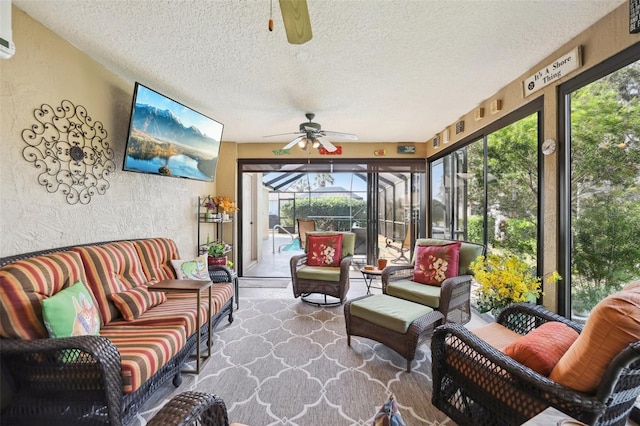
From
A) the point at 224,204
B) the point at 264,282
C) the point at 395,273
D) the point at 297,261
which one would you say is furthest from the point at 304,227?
the point at 395,273

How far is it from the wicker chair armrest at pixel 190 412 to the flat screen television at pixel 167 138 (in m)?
2.21

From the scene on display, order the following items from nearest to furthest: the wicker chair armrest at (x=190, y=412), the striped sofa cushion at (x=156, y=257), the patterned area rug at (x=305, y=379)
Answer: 1. the wicker chair armrest at (x=190, y=412)
2. the patterned area rug at (x=305, y=379)
3. the striped sofa cushion at (x=156, y=257)

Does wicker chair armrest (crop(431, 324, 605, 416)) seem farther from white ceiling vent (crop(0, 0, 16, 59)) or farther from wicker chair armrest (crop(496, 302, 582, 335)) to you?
white ceiling vent (crop(0, 0, 16, 59))

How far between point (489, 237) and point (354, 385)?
7.72ft

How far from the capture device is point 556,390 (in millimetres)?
1006

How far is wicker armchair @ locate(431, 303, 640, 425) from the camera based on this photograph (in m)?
0.94

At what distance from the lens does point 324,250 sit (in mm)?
3643

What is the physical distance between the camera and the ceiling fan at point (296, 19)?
1029 mm

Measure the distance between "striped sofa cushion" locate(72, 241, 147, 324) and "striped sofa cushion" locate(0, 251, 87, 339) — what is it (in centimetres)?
25

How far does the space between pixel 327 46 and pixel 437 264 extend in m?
2.38

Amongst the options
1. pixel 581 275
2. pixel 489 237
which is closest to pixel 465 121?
pixel 489 237

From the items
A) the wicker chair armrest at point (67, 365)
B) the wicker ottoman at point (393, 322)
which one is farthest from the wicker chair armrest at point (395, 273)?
the wicker chair armrest at point (67, 365)

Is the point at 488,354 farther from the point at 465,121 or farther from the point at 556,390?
the point at 465,121

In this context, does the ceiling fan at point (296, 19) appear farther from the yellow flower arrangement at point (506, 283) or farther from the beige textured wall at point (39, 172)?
the yellow flower arrangement at point (506, 283)
